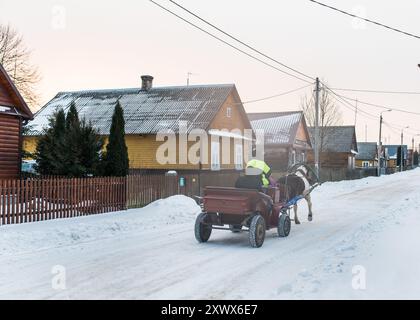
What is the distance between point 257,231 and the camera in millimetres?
9734

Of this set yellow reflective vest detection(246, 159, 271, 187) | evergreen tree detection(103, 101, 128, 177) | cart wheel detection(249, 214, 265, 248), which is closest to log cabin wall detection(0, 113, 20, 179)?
evergreen tree detection(103, 101, 128, 177)

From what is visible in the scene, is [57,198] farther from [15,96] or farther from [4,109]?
[15,96]

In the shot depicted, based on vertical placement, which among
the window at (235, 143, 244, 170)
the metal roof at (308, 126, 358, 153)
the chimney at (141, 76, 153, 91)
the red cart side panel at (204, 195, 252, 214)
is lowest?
the red cart side panel at (204, 195, 252, 214)

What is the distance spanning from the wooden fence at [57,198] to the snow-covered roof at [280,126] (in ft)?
95.7

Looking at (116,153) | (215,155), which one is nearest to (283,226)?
(116,153)

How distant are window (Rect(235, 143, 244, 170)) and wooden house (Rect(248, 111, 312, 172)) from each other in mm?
8661

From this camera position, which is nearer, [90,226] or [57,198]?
[90,226]

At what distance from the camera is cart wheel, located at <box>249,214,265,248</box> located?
9.63m

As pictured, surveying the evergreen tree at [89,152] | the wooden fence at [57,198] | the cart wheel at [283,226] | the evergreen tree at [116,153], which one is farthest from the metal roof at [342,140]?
the cart wheel at [283,226]

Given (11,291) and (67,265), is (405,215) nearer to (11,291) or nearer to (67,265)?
(67,265)

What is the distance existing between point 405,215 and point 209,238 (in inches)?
288

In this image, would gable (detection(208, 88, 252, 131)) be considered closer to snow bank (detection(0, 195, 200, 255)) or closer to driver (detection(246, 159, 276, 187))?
snow bank (detection(0, 195, 200, 255))

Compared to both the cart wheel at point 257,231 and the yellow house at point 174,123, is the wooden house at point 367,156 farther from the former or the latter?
the cart wheel at point 257,231

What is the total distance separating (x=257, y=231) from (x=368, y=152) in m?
86.0
